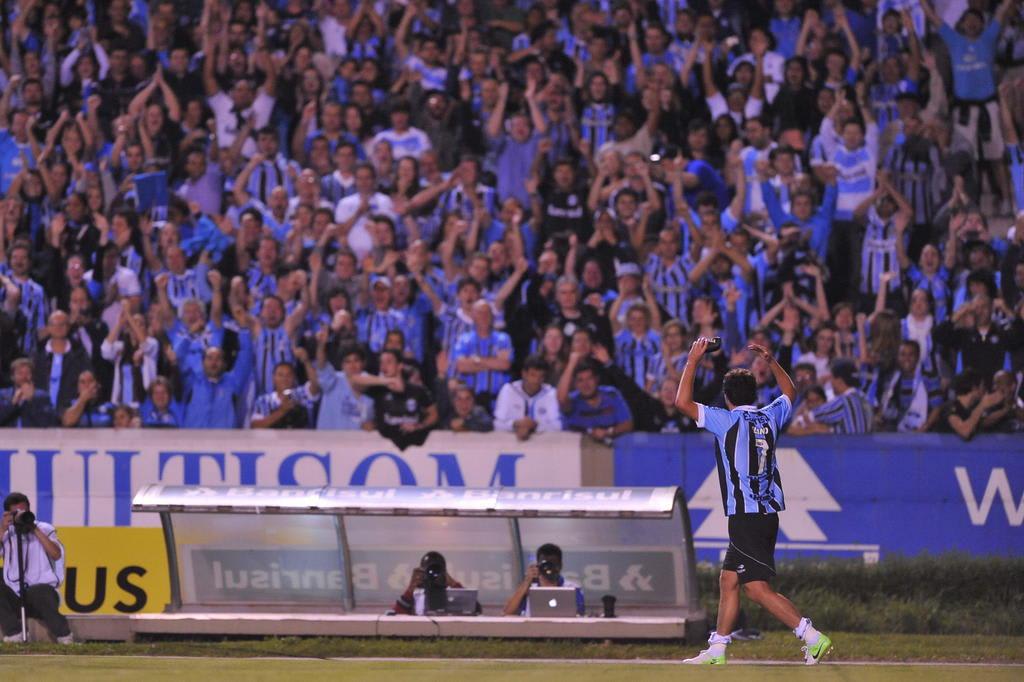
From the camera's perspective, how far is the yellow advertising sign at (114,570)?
1409cm

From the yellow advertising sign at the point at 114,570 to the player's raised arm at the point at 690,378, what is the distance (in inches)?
239

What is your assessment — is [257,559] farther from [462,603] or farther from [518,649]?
[518,649]

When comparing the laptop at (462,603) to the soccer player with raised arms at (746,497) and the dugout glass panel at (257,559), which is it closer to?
the dugout glass panel at (257,559)

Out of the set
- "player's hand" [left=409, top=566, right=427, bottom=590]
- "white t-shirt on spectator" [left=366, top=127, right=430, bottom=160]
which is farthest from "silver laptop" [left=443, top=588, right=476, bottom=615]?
"white t-shirt on spectator" [left=366, top=127, right=430, bottom=160]

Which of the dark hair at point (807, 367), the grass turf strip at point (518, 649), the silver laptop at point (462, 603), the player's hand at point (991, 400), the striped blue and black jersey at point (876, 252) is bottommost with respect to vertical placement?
the grass turf strip at point (518, 649)

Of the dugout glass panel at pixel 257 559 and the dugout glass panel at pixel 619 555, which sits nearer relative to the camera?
the dugout glass panel at pixel 619 555

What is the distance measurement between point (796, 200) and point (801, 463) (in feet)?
11.0

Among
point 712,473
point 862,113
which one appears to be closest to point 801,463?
point 712,473

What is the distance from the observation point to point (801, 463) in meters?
14.2

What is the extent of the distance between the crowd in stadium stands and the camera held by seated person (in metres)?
2.09

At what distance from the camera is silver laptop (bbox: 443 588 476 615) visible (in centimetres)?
1271

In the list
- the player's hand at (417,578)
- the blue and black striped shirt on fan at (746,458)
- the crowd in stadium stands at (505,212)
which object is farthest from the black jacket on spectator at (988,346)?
the blue and black striped shirt on fan at (746,458)

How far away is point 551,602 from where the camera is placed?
12.5m

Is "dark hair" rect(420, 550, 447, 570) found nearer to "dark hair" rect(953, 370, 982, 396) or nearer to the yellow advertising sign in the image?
the yellow advertising sign
